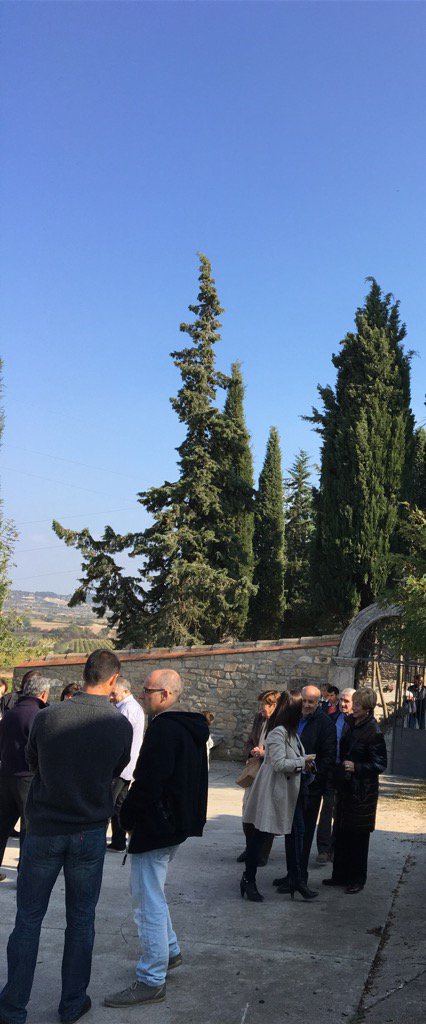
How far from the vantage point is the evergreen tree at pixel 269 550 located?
74.7 ft

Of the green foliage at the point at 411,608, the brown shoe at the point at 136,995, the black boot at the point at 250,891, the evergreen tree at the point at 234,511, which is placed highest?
the evergreen tree at the point at 234,511

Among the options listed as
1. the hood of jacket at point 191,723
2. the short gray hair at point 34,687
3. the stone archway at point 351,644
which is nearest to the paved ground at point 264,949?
the hood of jacket at point 191,723

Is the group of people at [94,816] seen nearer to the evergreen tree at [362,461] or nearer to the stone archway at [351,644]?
the stone archway at [351,644]

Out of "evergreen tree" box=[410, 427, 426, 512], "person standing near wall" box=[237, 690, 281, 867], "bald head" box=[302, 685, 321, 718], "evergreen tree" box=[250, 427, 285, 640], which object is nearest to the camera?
"bald head" box=[302, 685, 321, 718]

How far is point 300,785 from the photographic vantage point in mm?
5938

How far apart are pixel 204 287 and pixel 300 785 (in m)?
16.0

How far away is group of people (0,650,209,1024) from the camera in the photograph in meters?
3.65

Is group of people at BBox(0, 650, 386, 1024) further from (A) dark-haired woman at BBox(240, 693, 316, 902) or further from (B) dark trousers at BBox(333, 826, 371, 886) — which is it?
(B) dark trousers at BBox(333, 826, 371, 886)

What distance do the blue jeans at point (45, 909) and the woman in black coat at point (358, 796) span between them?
2.79 m

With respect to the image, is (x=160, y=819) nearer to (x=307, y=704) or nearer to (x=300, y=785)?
(x=300, y=785)

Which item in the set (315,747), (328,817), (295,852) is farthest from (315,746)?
(328,817)

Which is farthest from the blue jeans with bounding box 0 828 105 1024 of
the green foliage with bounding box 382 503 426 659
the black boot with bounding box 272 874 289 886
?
the green foliage with bounding box 382 503 426 659

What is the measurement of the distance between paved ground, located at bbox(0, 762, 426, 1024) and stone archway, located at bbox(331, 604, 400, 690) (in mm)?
5726

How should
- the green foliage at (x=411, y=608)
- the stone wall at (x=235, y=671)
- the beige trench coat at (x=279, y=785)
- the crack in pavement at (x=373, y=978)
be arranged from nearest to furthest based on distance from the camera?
the crack in pavement at (x=373, y=978) → the beige trench coat at (x=279, y=785) → the green foliage at (x=411, y=608) → the stone wall at (x=235, y=671)
